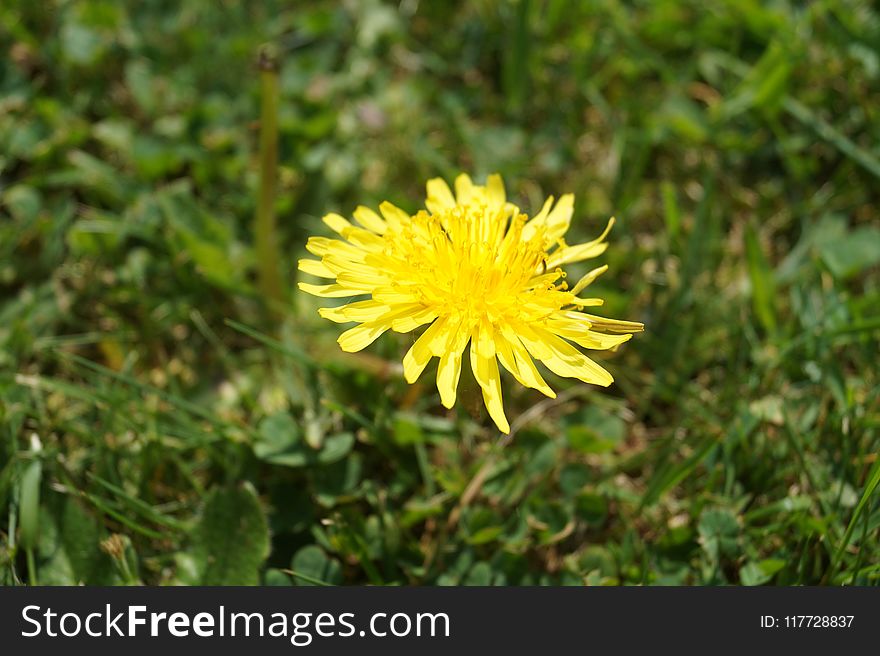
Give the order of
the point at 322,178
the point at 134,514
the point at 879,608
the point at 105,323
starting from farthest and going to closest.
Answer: the point at 322,178 → the point at 105,323 → the point at 134,514 → the point at 879,608

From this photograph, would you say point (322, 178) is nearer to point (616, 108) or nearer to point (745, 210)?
point (616, 108)

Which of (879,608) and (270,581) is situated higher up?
(270,581)

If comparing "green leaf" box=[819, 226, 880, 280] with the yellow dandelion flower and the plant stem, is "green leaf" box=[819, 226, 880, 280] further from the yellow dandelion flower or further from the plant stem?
the plant stem

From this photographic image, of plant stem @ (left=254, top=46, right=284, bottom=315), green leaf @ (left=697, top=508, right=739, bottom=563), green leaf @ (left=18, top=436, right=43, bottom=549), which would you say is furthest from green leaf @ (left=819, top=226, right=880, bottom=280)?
green leaf @ (left=18, top=436, right=43, bottom=549)

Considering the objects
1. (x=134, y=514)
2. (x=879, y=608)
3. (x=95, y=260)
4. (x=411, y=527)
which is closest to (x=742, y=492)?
(x=879, y=608)

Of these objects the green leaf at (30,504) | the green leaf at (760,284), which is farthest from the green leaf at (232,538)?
the green leaf at (760,284)

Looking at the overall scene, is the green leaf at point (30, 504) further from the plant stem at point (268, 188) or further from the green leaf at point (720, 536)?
the green leaf at point (720, 536)

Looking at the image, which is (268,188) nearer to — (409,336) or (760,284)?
(409,336)

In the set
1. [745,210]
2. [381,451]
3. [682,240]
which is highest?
[745,210]
